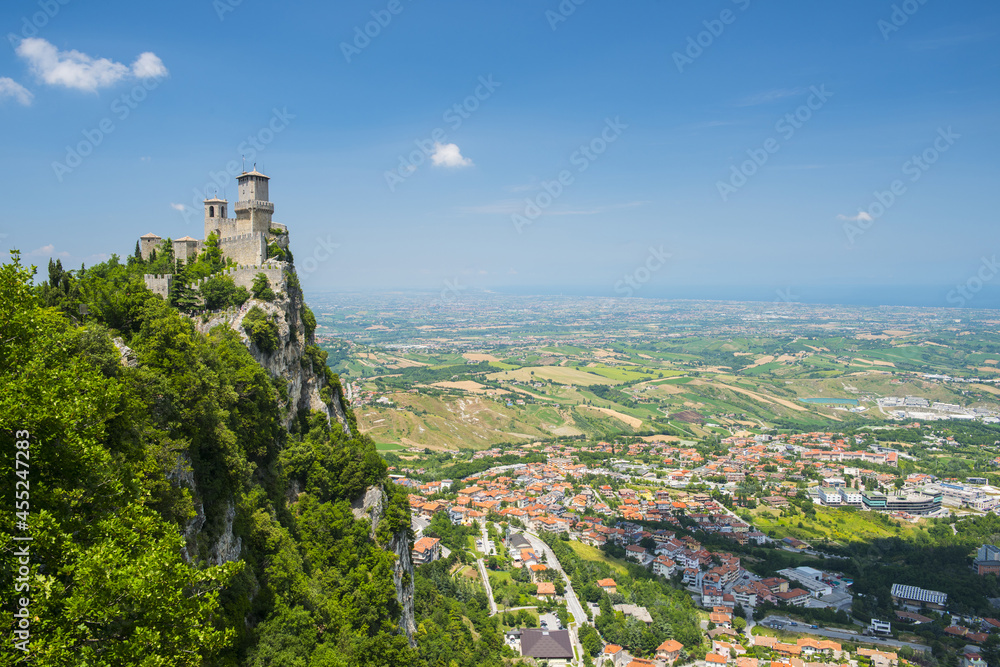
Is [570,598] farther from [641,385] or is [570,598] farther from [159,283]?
[641,385]

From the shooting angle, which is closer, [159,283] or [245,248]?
[159,283]

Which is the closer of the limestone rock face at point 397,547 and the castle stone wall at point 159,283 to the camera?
the castle stone wall at point 159,283

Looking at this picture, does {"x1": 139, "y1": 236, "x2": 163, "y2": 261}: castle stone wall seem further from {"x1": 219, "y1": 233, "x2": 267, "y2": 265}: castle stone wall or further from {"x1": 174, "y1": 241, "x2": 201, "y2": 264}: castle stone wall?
{"x1": 219, "y1": 233, "x2": 267, "y2": 265}: castle stone wall

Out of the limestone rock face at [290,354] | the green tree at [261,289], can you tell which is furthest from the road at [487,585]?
the green tree at [261,289]

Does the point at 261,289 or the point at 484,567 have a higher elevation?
the point at 261,289

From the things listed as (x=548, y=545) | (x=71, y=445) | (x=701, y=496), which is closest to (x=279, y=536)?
(x=71, y=445)

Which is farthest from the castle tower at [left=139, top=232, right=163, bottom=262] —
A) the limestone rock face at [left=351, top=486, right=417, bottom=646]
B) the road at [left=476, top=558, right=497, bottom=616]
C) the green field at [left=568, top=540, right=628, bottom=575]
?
the green field at [left=568, top=540, right=628, bottom=575]

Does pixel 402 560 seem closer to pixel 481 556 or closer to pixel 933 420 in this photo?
pixel 481 556

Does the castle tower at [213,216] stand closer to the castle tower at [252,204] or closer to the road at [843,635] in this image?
the castle tower at [252,204]

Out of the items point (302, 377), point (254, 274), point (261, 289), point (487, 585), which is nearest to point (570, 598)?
point (487, 585)
